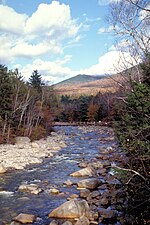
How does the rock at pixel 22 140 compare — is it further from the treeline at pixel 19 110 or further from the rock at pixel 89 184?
the rock at pixel 89 184

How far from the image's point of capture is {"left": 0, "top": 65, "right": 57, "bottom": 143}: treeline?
26.2m

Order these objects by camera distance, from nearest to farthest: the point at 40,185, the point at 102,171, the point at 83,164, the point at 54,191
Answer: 1. the point at 54,191
2. the point at 40,185
3. the point at 102,171
4. the point at 83,164

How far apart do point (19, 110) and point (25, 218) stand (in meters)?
23.0

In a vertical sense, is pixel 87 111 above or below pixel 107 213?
above

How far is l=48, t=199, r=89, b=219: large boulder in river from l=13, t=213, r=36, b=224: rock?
64cm

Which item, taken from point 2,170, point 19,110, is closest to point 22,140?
point 19,110

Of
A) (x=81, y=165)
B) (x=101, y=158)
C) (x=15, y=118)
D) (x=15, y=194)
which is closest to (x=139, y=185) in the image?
(x=15, y=194)

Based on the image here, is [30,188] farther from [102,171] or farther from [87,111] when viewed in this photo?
[87,111]

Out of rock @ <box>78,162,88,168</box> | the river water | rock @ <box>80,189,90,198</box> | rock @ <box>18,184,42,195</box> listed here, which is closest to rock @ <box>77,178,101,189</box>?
the river water

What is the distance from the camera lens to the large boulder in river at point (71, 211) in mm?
9039

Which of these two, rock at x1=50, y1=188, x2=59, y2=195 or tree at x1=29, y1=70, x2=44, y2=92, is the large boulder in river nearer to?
rock at x1=50, y1=188, x2=59, y2=195

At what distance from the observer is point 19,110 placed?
31.0m

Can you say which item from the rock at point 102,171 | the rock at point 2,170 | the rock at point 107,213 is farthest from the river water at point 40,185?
the rock at point 107,213

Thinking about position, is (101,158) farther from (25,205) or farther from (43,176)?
(25,205)
